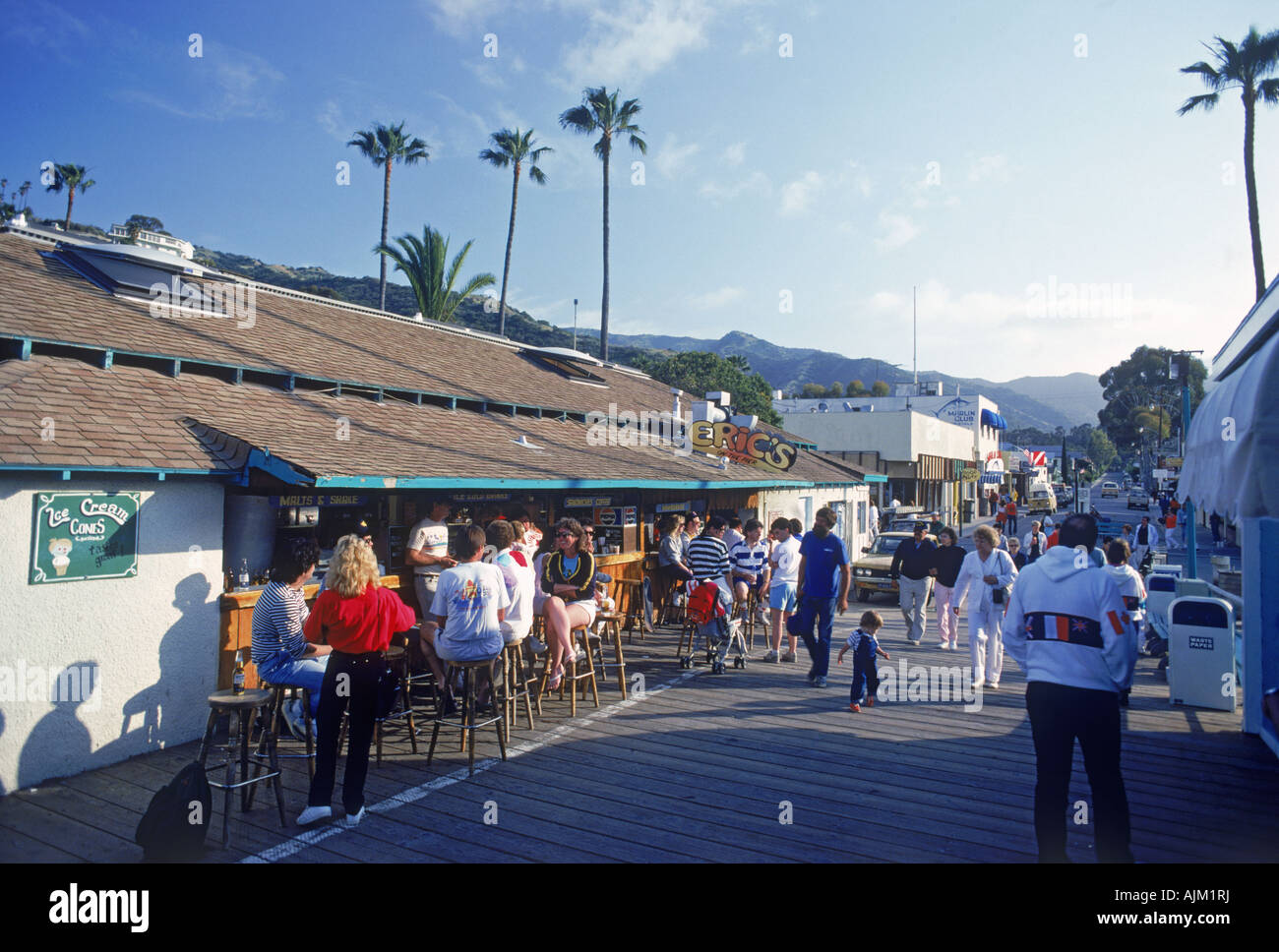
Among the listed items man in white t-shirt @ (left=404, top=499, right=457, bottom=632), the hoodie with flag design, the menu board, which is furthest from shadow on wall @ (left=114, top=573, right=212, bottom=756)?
A: the hoodie with flag design

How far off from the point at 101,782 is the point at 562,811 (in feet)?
11.4

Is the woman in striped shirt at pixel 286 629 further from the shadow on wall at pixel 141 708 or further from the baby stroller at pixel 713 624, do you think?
the baby stroller at pixel 713 624

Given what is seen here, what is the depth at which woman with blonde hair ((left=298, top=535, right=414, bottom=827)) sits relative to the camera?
191 inches

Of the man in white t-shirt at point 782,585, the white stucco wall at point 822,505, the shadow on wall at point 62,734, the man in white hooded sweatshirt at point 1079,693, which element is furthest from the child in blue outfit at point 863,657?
the white stucco wall at point 822,505

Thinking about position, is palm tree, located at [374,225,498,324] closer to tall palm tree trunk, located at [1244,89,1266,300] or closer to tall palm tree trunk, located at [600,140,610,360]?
tall palm tree trunk, located at [600,140,610,360]

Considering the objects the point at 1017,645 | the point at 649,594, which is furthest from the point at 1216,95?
the point at 1017,645

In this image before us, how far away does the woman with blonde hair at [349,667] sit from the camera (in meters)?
4.85

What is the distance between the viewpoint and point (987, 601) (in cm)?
854

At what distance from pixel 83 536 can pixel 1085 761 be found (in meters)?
6.86

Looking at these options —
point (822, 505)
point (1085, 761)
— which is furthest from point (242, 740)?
point (822, 505)

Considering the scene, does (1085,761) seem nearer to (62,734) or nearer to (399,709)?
(399,709)

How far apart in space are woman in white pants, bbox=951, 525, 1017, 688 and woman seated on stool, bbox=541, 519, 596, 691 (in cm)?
442
